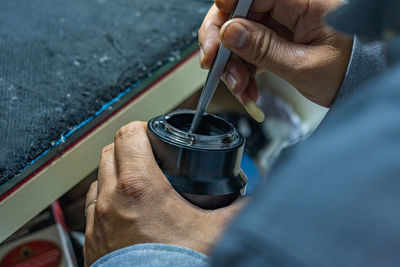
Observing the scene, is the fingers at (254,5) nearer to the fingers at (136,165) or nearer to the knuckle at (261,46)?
the knuckle at (261,46)

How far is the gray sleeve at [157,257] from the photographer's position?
329 mm

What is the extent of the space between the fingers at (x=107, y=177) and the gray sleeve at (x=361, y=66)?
0.34 m

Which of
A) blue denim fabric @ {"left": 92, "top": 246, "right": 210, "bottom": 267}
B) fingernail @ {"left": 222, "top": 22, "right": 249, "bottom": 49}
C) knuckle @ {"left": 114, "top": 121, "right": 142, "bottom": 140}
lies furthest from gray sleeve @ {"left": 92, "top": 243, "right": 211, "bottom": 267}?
fingernail @ {"left": 222, "top": 22, "right": 249, "bottom": 49}

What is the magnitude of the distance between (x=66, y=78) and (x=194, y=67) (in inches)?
8.4

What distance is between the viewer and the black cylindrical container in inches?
15.8

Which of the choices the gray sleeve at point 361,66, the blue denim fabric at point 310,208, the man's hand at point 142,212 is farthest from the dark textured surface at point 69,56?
the blue denim fabric at point 310,208

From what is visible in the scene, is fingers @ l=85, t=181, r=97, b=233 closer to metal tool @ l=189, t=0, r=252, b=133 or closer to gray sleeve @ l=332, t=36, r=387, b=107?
metal tool @ l=189, t=0, r=252, b=133

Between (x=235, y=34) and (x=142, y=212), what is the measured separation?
0.24m

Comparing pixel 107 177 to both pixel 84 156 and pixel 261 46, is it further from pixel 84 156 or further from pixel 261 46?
pixel 261 46

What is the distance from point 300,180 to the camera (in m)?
0.17

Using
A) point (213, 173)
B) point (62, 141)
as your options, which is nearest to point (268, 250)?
point (213, 173)

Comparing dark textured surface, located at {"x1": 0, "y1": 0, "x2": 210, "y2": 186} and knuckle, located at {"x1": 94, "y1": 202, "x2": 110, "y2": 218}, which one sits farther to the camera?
dark textured surface, located at {"x1": 0, "y1": 0, "x2": 210, "y2": 186}

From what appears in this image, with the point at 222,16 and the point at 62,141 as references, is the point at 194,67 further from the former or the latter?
the point at 62,141

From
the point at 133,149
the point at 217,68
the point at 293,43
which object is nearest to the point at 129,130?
the point at 133,149
